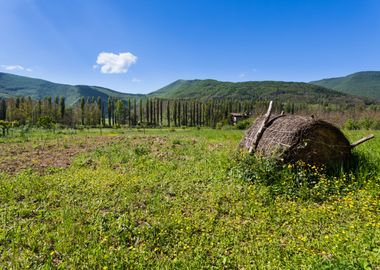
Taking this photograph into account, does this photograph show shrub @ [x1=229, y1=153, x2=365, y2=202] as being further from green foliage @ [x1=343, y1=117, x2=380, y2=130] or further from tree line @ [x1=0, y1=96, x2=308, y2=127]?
tree line @ [x1=0, y1=96, x2=308, y2=127]

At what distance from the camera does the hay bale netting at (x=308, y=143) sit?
21.1 ft

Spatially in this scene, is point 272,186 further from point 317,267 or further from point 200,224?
point 317,267

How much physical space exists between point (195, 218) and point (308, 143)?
4.30m

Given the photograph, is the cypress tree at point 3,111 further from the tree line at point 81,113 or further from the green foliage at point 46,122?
the green foliage at point 46,122

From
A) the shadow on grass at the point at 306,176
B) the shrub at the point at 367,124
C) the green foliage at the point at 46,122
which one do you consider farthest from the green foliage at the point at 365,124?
the green foliage at the point at 46,122

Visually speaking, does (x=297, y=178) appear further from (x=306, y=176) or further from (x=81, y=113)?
(x=81, y=113)

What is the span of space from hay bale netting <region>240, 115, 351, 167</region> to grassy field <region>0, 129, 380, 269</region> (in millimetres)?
477

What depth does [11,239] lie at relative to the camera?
149 inches

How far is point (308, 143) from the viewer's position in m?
6.44

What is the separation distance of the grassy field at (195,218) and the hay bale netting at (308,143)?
0.48 metres

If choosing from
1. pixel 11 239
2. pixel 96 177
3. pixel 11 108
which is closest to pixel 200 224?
pixel 11 239

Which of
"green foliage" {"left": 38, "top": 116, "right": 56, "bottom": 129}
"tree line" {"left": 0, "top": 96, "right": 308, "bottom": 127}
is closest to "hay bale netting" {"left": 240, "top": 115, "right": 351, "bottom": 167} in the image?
"green foliage" {"left": 38, "top": 116, "right": 56, "bottom": 129}

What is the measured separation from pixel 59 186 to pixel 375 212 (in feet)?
25.9

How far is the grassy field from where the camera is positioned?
3.20 meters
